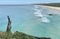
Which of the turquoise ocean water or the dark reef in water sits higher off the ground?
the turquoise ocean water

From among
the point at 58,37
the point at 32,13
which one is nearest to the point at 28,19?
the point at 32,13

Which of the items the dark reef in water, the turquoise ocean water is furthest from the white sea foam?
the dark reef in water

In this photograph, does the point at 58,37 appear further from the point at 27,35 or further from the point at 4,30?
the point at 4,30

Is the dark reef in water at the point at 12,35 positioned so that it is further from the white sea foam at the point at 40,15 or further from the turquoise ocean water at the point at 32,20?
the white sea foam at the point at 40,15

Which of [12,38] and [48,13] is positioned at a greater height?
[48,13]

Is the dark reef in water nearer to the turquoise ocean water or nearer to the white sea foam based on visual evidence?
the turquoise ocean water

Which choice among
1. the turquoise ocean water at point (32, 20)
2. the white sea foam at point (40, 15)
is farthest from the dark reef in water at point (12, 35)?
the white sea foam at point (40, 15)

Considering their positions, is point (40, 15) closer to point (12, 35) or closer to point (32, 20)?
point (32, 20)

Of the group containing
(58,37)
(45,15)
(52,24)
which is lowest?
(58,37)

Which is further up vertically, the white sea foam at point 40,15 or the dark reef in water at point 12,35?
the white sea foam at point 40,15
